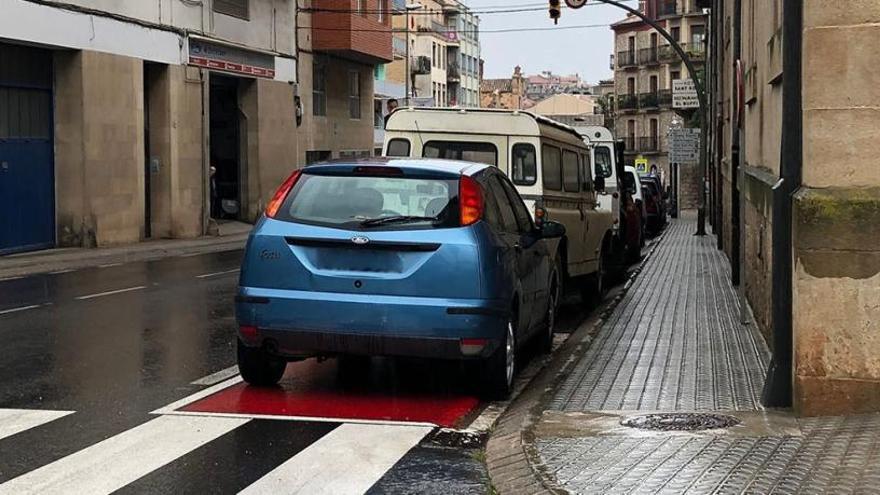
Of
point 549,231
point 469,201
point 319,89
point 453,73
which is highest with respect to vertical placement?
point 453,73

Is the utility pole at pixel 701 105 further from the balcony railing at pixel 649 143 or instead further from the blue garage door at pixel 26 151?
the balcony railing at pixel 649 143

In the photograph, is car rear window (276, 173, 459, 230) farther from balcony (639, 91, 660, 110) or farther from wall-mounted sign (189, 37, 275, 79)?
balcony (639, 91, 660, 110)

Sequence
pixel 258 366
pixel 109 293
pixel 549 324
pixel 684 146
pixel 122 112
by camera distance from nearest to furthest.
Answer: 1. pixel 258 366
2. pixel 549 324
3. pixel 109 293
4. pixel 122 112
5. pixel 684 146

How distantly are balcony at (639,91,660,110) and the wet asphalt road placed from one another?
79.6m

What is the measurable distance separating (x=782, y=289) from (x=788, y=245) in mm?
283

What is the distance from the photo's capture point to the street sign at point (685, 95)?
31944 mm

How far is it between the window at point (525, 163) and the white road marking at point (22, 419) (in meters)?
6.74

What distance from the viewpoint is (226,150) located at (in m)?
34.3

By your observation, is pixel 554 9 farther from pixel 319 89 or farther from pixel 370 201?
pixel 370 201

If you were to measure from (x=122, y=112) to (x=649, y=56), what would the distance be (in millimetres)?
72849

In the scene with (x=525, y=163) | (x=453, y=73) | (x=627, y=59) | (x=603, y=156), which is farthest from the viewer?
(x=453, y=73)

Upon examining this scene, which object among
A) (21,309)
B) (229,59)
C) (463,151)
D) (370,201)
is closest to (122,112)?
(229,59)

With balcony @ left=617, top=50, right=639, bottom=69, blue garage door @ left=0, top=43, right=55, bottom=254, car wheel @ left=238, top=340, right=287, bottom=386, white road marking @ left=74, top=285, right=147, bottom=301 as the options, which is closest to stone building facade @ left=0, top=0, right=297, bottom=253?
blue garage door @ left=0, top=43, right=55, bottom=254

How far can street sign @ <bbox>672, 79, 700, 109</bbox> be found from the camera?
A: 31944 mm
